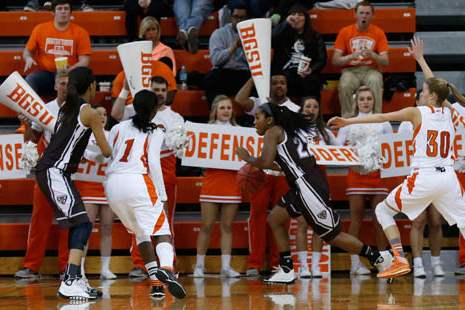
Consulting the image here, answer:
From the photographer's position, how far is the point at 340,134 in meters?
10.9

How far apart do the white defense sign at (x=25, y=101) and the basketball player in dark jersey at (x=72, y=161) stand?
1336 millimetres

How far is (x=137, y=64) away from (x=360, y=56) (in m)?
2.62

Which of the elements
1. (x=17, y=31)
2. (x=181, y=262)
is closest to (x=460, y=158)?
(x=181, y=262)

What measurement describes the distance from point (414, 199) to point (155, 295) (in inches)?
98.2

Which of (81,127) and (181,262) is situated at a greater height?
(81,127)

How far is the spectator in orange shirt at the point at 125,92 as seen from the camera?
10727mm

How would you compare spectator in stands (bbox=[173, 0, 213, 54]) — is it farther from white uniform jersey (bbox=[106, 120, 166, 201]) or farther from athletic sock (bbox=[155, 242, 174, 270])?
athletic sock (bbox=[155, 242, 174, 270])

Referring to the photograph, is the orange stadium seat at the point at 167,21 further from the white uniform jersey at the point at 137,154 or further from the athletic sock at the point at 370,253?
the white uniform jersey at the point at 137,154

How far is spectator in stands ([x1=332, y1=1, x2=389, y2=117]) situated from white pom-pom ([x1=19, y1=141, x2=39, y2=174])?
135 inches

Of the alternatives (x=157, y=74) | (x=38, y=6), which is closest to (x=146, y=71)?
(x=157, y=74)

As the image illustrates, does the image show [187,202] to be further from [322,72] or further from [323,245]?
[322,72]

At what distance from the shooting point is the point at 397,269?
8.92m

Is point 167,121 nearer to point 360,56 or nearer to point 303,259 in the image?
point 303,259

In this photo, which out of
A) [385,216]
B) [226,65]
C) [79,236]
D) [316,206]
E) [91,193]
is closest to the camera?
[79,236]
